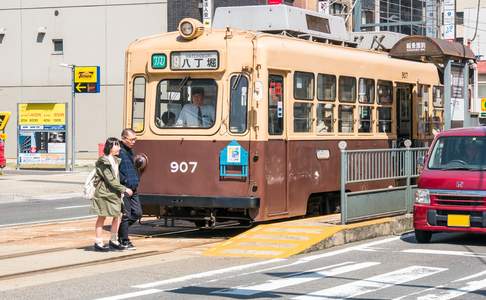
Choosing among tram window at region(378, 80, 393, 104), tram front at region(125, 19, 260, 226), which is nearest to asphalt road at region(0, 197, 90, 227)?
tram front at region(125, 19, 260, 226)

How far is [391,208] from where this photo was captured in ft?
51.2

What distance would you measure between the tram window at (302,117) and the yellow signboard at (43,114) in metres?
23.7

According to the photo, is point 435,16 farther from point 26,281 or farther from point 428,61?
point 26,281

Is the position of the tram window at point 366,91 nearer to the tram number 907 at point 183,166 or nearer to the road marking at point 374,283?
the tram number 907 at point 183,166

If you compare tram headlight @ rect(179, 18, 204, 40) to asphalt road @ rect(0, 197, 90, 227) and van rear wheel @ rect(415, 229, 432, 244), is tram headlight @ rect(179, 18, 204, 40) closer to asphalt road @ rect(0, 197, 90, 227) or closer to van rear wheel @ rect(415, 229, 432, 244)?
van rear wheel @ rect(415, 229, 432, 244)

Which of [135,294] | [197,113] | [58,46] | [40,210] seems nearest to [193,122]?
[197,113]

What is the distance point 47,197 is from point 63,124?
11.8 m

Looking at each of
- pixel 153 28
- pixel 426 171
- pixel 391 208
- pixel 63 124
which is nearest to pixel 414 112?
pixel 391 208

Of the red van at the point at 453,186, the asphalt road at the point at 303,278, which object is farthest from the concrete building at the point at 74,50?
the asphalt road at the point at 303,278

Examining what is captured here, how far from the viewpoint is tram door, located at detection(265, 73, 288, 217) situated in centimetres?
1397

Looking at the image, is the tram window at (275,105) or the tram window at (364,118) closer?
the tram window at (275,105)

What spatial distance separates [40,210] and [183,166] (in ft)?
27.3

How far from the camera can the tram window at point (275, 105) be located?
14055 millimetres

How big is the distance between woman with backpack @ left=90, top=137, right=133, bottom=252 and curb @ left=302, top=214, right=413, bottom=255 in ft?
8.82
